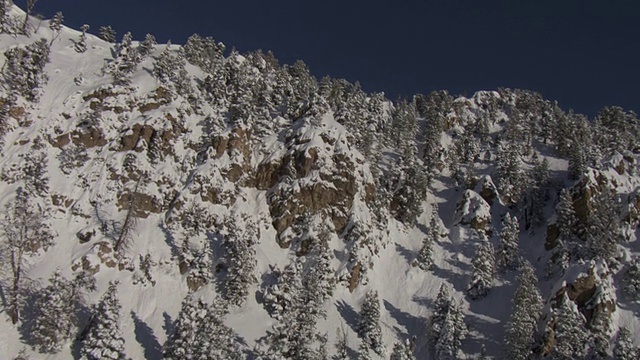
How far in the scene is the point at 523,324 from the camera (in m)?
51.9

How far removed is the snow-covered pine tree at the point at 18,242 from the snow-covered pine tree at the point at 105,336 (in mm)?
9445

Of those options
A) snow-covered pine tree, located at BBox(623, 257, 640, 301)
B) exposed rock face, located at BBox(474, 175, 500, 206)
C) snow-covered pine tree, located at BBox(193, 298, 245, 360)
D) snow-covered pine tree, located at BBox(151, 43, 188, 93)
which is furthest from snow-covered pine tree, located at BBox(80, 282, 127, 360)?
exposed rock face, located at BBox(474, 175, 500, 206)

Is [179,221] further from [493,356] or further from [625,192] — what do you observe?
[625,192]

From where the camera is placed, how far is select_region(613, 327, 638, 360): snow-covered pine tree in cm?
4978

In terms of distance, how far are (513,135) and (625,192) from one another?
35466mm

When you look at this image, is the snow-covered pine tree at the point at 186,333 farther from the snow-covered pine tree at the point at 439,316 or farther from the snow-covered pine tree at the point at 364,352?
the snow-covered pine tree at the point at 439,316

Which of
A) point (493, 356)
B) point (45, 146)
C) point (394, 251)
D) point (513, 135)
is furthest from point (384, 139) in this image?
point (45, 146)

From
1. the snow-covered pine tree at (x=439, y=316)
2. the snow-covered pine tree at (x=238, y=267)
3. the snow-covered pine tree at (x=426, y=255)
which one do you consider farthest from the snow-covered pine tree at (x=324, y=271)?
the snow-covered pine tree at (x=426, y=255)

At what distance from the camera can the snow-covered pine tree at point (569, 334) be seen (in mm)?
50281

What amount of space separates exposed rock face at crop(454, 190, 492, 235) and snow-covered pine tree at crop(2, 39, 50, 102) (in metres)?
73.9

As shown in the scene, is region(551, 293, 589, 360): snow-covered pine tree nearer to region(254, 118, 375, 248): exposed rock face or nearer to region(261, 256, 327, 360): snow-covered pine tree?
region(261, 256, 327, 360): snow-covered pine tree

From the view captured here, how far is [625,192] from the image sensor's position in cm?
8038

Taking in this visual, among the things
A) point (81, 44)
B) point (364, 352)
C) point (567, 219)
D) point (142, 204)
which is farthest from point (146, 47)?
point (567, 219)

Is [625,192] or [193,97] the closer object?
[625,192]
